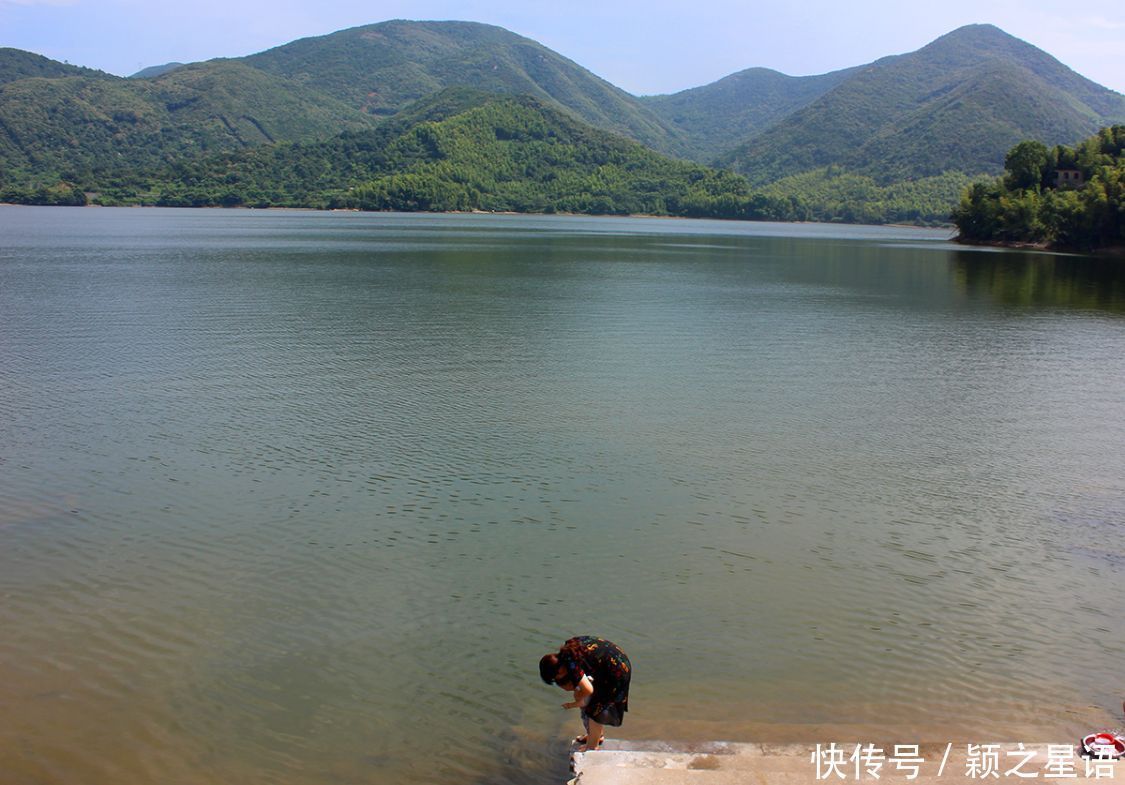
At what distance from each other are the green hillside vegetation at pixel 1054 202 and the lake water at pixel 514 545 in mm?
71115

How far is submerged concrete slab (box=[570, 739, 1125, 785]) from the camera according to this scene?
295 inches

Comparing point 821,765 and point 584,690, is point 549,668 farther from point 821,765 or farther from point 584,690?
point 821,765

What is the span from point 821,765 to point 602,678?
2.03m

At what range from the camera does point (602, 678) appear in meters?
8.20

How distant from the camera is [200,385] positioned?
78.1 ft

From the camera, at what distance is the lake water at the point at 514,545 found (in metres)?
9.43

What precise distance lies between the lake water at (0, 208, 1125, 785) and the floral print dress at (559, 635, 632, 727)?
2.78 feet

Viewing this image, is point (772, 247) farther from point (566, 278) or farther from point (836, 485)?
point (836, 485)

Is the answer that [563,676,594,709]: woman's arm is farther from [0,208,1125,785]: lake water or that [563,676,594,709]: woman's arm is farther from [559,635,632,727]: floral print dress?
[0,208,1125,785]: lake water

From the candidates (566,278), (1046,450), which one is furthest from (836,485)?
(566,278)

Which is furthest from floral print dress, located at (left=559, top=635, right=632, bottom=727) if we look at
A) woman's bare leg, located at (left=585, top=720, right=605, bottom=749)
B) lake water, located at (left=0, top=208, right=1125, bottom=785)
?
lake water, located at (left=0, top=208, right=1125, bottom=785)

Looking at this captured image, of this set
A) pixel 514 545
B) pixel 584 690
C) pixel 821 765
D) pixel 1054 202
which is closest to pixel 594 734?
pixel 584 690

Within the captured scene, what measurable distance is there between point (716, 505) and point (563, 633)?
5522 millimetres

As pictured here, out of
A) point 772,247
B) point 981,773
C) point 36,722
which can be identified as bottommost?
point 36,722
